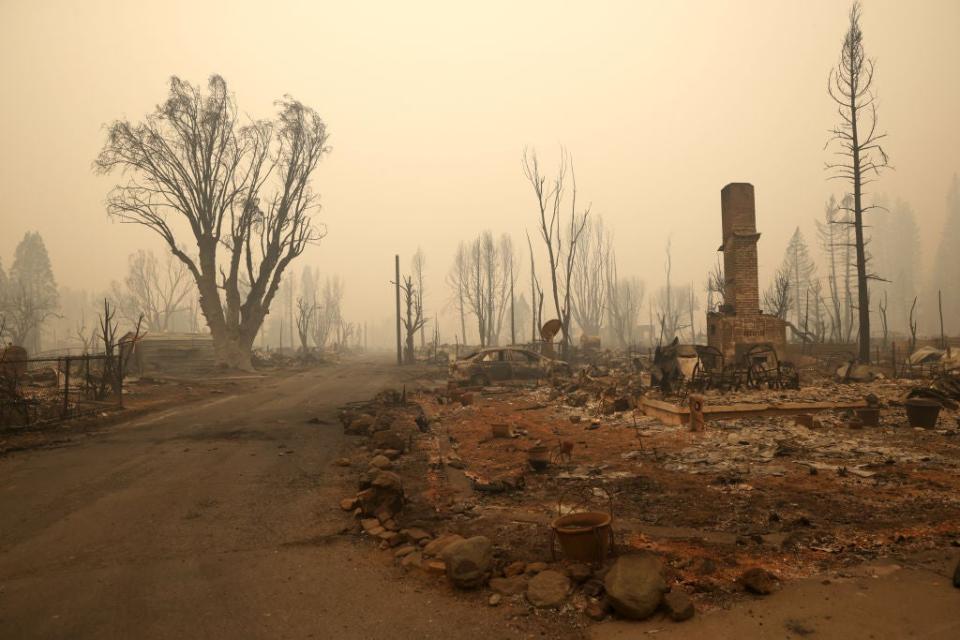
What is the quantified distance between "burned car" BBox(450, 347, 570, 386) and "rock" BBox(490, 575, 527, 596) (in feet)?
49.5

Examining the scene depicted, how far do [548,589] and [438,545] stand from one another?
45.4 inches

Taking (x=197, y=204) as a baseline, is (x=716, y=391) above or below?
below

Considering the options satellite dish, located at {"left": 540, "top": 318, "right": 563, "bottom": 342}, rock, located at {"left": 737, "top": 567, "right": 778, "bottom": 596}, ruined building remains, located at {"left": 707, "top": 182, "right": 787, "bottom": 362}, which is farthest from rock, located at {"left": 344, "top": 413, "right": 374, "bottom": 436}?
satellite dish, located at {"left": 540, "top": 318, "right": 563, "bottom": 342}

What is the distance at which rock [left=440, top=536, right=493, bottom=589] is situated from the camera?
3.61 m

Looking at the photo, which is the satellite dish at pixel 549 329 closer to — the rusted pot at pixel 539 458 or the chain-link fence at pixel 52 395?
the rusted pot at pixel 539 458

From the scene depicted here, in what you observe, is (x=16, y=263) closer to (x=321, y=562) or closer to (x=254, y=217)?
(x=254, y=217)

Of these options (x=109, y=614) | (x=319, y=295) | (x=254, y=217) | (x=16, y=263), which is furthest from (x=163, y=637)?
(x=319, y=295)

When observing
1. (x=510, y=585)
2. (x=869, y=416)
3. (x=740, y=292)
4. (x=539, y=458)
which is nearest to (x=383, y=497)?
(x=510, y=585)

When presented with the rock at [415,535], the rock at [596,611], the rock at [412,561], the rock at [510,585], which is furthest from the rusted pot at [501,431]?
the rock at [596,611]

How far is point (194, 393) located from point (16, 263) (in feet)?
197

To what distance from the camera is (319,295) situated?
106 meters

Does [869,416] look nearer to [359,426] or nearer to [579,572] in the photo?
[579,572]

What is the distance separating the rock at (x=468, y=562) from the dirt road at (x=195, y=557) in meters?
0.15

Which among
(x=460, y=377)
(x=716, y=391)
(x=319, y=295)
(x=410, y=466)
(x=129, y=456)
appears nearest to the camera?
(x=410, y=466)
